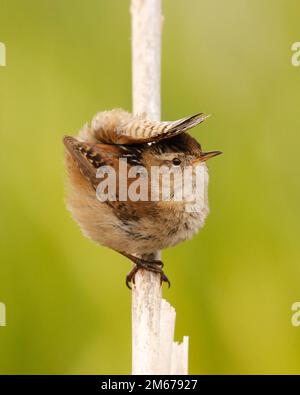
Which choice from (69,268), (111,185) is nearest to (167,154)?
(111,185)

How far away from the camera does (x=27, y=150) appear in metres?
3.61

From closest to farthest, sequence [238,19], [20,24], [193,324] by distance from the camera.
→ [193,324] → [20,24] → [238,19]

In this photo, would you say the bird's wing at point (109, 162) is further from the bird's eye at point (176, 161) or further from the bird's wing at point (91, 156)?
the bird's eye at point (176, 161)

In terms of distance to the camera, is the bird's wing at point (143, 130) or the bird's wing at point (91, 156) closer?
the bird's wing at point (143, 130)

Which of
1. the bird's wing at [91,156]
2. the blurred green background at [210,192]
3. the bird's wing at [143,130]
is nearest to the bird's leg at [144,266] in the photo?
the blurred green background at [210,192]

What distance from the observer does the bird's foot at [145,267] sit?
326 centimetres


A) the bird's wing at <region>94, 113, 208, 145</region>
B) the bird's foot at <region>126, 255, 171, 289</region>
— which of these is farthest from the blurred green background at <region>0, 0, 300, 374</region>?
the bird's wing at <region>94, 113, 208, 145</region>

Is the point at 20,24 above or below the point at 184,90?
above

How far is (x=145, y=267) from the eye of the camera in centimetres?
328

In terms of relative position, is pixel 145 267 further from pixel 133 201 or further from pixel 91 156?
pixel 91 156

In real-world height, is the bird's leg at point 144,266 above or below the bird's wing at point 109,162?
below

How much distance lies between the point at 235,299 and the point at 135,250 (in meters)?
0.55

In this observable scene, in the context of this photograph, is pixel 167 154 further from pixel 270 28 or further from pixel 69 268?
pixel 270 28

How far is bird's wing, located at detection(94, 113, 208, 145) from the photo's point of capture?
2861 mm
